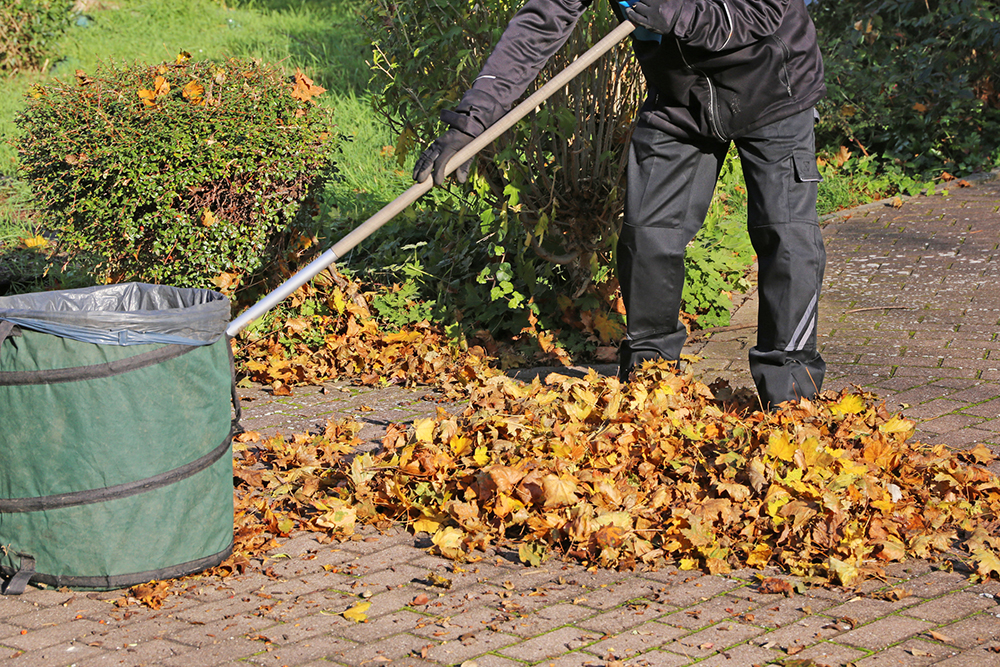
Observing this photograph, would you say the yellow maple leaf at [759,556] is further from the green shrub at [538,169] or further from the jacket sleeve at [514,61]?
the green shrub at [538,169]

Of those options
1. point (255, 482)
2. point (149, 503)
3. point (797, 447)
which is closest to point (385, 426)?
point (255, 482)

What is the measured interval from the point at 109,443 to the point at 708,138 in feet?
8.34

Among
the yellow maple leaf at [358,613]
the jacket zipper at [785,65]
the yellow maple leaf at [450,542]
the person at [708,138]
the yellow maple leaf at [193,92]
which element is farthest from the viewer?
the yellow maple leaf at [193,92]

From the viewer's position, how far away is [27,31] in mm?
11109

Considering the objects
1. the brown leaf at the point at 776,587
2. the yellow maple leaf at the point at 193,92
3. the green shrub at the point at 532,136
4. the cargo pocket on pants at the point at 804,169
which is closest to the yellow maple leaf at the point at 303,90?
the green shrub at the point at 532,136

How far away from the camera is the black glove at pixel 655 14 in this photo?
364 cm

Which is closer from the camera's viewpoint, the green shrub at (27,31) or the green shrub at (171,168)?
the green shrub at (171,168)

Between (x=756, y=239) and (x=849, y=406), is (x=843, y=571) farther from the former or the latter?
(x=756, y=239)

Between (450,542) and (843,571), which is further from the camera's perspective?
(450,542)

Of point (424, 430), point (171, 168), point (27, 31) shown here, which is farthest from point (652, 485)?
point (27, 31)

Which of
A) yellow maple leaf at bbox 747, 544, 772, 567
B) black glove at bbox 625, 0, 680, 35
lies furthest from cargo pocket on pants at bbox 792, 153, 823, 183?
yellow maple leaf at bbox 747, 544, 772, 567

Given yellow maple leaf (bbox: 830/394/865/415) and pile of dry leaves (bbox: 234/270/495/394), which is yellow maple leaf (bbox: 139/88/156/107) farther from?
yellow maple leaf (bbox: 830/394/865/415)

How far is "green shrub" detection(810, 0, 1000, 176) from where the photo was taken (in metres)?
8.67

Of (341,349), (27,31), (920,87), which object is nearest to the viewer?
(341,349)
